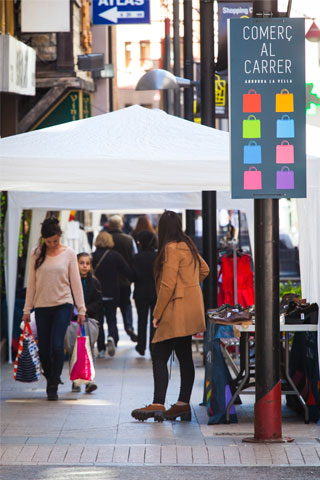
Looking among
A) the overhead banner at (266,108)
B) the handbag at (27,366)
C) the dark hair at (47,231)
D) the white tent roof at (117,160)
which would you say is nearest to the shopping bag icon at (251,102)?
the overhead banner at (266,108)

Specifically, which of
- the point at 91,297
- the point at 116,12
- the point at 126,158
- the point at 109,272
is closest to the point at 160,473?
the point at 126,158

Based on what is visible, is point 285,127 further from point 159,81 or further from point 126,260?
point 126,260

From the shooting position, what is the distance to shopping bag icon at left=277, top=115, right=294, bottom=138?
730cm

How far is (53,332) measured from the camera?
10086 mm

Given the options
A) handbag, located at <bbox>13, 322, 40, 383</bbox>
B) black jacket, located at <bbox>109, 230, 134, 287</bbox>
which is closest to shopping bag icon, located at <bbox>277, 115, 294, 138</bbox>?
handbag, located at <bbox>13, 322, 40, 383</bbox>

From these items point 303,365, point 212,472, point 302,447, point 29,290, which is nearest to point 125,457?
point 212,472

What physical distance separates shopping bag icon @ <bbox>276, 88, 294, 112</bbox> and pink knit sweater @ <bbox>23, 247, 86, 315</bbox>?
3596 mm

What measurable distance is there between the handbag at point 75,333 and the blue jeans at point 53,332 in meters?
0.34

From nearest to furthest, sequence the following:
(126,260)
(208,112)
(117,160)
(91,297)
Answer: (117,160) → (208,112) → (91,297) → (126,260)

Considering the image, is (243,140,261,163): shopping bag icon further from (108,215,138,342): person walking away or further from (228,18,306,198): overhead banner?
(108,215,138,342): person walking away

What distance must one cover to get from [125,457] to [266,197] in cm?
212

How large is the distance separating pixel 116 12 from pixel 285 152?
9660 mm

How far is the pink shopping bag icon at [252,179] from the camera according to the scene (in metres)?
7.29

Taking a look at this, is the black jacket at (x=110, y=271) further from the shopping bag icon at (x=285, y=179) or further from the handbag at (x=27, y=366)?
the shopping bag icon at (x=285, y=179)
